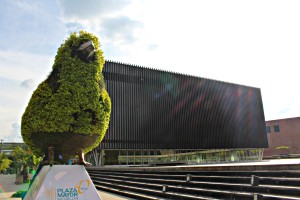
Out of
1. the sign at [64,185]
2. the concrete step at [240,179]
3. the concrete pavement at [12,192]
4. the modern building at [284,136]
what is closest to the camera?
the concrete step at [240,179]

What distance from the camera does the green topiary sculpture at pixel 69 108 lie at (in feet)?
28.1

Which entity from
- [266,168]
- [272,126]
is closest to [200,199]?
[266,168]

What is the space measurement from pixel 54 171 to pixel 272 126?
224ft

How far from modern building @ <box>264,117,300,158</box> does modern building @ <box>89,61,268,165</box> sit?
505 inches

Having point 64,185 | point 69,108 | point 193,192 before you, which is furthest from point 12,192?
point 193,192

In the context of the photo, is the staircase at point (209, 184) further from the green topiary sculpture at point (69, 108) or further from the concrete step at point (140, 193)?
the green topiary sculpture at point (69, 108)

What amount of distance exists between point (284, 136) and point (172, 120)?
3569 cm

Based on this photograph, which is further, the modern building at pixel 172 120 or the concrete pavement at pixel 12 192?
the modern building at pixel 172 120

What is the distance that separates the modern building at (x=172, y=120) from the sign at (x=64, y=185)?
28.9 metres

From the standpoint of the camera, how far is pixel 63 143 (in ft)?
28.8

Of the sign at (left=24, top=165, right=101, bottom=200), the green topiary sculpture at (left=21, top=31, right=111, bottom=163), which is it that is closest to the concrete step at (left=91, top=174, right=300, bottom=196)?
the sign at (left=24, top=165, right=101, bottom=200)

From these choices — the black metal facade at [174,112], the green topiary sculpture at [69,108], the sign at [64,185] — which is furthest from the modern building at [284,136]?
the sign at [64,185]

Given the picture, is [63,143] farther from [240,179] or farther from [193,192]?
[240,179]

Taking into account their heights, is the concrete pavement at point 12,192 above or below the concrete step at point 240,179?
below
